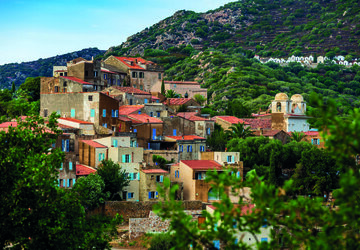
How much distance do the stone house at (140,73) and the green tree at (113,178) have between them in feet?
111

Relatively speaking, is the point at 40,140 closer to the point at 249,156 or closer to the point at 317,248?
the point at 317,248

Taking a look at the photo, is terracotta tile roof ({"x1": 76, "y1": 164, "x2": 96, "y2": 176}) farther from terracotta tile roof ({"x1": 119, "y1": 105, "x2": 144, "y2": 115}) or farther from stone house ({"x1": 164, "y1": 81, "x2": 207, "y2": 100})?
stone house ({"x1": 164, "y1": 81, "x2": 207, "y2": 100})

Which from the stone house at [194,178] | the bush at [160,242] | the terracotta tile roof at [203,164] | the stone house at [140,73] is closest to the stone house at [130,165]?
the stone house at [194,178]

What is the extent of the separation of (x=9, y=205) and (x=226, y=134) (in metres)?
53.9

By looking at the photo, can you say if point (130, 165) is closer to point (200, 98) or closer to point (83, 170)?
point (83, 170)

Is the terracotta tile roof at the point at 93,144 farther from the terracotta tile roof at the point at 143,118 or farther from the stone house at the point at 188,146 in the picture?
the stone house at the point at 188,146

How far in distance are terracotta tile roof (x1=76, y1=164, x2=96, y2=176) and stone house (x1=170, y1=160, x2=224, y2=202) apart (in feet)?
26.7

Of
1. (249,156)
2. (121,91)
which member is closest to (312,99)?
(249,156)

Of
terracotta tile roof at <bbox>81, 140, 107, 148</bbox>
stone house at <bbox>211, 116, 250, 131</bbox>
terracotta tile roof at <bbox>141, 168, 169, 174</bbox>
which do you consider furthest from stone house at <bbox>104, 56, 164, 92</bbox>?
terracotta tile roof at <bbox>141, 168, 169, 174</bbox>

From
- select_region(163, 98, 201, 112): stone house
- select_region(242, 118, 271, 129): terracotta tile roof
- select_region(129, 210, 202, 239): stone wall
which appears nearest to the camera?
select_region(129, 210, 202, 239): stone wall

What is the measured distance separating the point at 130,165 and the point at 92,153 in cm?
357

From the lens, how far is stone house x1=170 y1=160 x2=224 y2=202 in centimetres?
5938

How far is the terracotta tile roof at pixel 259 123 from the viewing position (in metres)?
88.1

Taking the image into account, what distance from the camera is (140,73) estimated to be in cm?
9219
